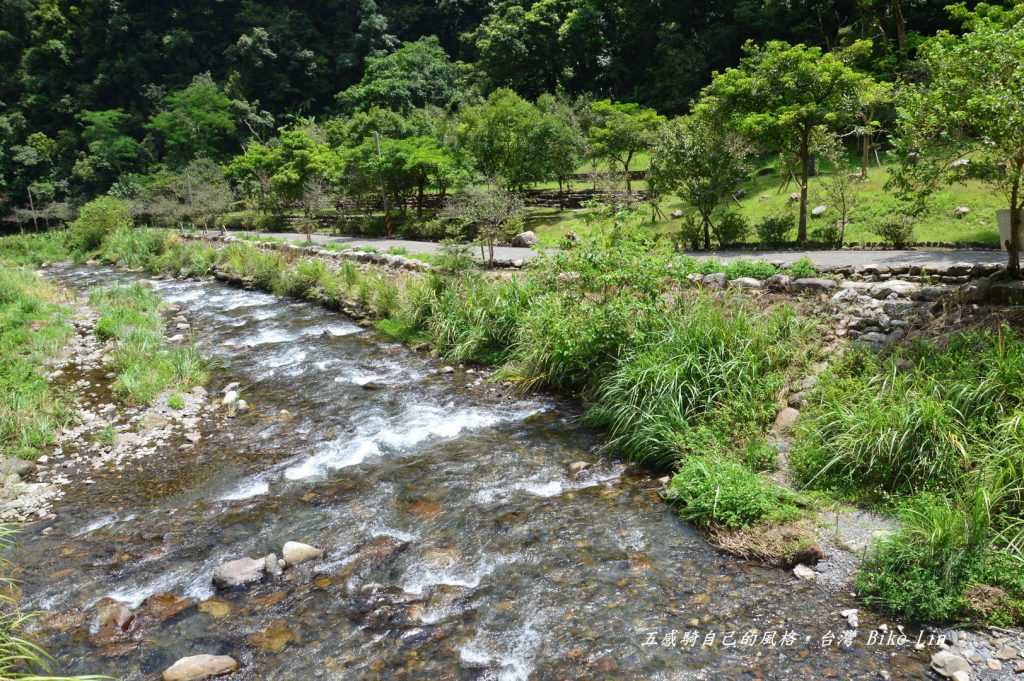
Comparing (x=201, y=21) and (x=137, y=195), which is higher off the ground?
(x=201, y=21)

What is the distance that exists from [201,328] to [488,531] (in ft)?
44.5

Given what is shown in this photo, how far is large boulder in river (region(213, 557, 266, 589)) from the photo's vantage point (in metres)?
6.03

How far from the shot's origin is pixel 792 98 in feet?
56.5

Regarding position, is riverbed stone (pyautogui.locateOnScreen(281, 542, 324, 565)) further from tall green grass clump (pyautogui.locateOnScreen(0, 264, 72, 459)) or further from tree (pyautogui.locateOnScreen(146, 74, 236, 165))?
tree (pyautogui.locateOnScreen(146, 74, 236, 165))

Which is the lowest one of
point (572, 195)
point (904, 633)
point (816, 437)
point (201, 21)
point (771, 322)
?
point (904, 633)

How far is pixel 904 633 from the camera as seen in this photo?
15.9ft

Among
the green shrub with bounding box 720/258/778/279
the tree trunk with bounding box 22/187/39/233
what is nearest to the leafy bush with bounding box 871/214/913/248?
the green shrub with bounding box 720/258/778/279

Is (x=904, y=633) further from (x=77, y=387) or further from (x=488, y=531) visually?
(x=77, y=387)

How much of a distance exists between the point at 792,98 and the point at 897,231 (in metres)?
4.71

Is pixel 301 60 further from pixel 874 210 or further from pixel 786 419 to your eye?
pixel 786 419

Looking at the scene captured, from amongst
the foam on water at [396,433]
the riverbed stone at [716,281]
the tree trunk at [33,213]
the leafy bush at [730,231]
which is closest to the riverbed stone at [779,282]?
the riverbed stone at [716,281]

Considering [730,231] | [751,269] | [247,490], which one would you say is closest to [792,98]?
[730,231]

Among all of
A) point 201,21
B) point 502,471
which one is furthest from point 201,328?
point 201,21

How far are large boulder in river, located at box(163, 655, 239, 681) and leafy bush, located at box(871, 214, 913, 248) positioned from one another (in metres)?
16.5
